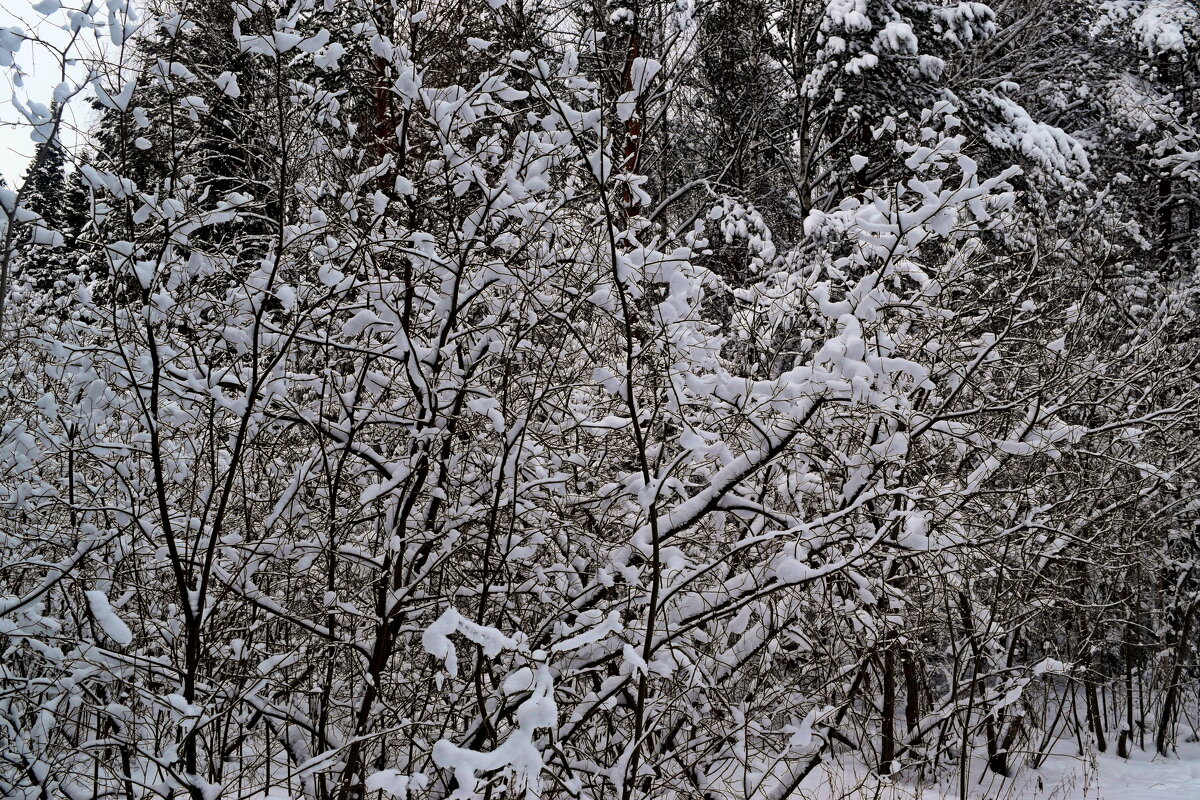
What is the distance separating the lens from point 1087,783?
6059 mm

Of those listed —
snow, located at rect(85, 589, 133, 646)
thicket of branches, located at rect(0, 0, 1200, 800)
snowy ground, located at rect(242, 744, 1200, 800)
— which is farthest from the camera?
snowy ground, located at rect(242, 744, 1200, 800)

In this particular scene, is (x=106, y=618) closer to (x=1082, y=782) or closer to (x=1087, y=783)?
(x=1087, y=783)

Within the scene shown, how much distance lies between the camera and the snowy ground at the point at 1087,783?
20.2ft

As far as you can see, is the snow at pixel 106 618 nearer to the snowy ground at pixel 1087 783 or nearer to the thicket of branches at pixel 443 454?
the thicket of branches at pixel 443 454

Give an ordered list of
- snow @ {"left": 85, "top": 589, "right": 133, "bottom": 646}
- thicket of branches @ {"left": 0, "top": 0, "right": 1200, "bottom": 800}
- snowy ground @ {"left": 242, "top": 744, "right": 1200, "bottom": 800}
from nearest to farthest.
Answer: snow @ {"left": 85, "top": 589, "right": 133, "bottom": 646} < thicket of branches @ {"left": 0, "top": 0, "right": 1200, "bottom": 800} < snowy ground @ {"left": 242, "top": 744, "right": 1200, "bottom": 800}

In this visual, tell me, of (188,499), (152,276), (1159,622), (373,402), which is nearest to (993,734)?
(1159,622)

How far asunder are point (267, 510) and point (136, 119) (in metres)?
1.97

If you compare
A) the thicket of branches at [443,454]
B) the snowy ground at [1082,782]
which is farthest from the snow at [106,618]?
the snowy ground at [1082,782]

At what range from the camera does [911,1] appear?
29.2ft

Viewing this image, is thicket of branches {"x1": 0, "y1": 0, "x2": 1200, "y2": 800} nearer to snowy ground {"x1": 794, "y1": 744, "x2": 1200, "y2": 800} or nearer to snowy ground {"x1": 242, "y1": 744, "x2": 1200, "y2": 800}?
snowy ground {"x1": 242, "y1": 744, "x2": 1200, "y2": 800}

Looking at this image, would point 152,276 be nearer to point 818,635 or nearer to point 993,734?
point 818,635

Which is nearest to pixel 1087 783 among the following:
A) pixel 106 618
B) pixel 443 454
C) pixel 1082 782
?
pixel 1082 782

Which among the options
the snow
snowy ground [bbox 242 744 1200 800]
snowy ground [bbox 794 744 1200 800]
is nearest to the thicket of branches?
the snow

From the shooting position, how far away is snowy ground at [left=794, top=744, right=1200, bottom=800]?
615cm
